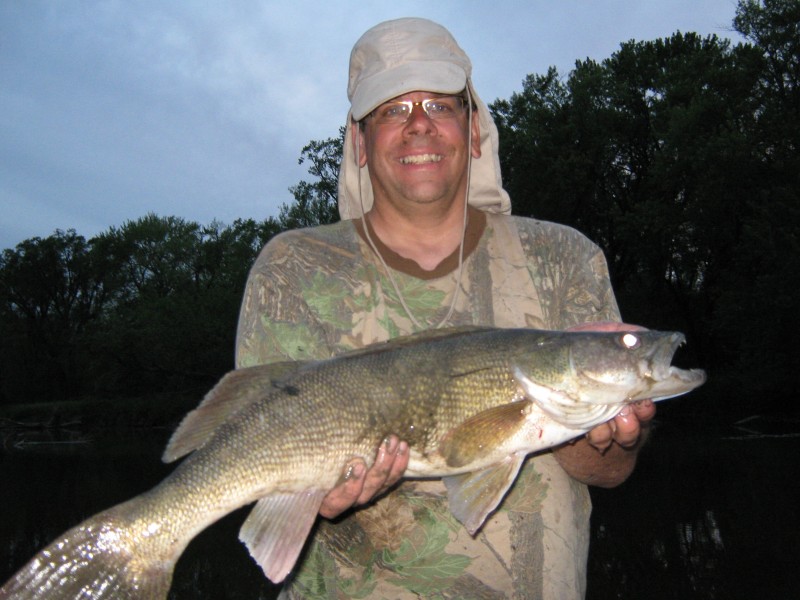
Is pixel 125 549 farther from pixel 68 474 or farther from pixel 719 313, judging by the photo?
pixel 719 313

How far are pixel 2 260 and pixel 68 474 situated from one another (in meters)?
40.8

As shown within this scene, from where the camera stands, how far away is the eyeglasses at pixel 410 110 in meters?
3.47

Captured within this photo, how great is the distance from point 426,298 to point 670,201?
26757 mm

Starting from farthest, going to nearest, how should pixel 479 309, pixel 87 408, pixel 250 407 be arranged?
pixel 87 408
pixel 479 309
pixel 250 407

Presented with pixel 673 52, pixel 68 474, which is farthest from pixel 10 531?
pixel 673 52

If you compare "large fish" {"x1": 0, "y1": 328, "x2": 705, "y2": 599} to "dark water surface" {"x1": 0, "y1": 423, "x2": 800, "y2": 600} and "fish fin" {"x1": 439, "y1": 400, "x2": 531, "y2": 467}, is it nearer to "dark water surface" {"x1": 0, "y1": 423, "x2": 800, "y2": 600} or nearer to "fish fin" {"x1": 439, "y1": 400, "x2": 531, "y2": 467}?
"fish fin" {"x1": 439, "y1": 400, "x2": 531, "y2": 467}

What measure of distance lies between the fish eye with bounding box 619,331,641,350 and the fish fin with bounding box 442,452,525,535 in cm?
60

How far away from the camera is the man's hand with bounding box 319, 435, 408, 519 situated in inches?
108

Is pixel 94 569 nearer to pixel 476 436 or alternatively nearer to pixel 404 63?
pixel 476 436

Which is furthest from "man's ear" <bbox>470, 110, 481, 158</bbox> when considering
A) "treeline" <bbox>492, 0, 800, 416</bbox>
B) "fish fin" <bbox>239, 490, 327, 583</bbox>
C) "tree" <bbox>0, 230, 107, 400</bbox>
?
"tree" <bbox>0, 230, 107, 400</bbox>

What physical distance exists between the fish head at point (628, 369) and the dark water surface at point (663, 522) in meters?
7.88

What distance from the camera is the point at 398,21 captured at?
12.0 ft

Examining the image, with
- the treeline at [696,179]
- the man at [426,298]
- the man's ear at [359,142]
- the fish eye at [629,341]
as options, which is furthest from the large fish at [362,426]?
the treeline at [696,179]

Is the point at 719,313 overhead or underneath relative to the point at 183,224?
underneath
